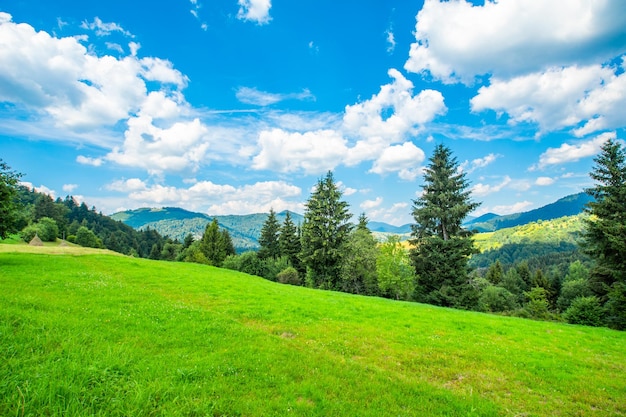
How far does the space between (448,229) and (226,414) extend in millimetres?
33831

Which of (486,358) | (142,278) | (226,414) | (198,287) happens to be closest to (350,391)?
(226,414)

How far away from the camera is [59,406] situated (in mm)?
3957

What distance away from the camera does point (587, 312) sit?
1078 inches

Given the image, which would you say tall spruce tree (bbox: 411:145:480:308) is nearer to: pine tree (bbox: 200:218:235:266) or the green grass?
the green grass

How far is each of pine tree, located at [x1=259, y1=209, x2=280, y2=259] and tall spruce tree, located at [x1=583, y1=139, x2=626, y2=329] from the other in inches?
2240

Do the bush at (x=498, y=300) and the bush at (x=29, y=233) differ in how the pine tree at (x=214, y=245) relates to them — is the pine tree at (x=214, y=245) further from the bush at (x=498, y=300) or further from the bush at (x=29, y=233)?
the bush at (x=498, y=300)

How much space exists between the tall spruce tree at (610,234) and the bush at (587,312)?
0.76m

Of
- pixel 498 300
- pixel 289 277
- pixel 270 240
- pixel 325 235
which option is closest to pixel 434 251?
pixel 325 235

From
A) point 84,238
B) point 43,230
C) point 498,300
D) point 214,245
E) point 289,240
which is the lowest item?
point 498,300

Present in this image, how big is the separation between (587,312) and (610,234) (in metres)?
8.01

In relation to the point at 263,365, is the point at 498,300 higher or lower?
lower

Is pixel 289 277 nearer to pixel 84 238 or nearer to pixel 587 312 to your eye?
pixel 587 312

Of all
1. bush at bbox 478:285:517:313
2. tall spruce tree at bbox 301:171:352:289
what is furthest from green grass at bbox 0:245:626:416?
bush at bbox 478:285:517:313

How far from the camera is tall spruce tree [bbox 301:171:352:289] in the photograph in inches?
1837
